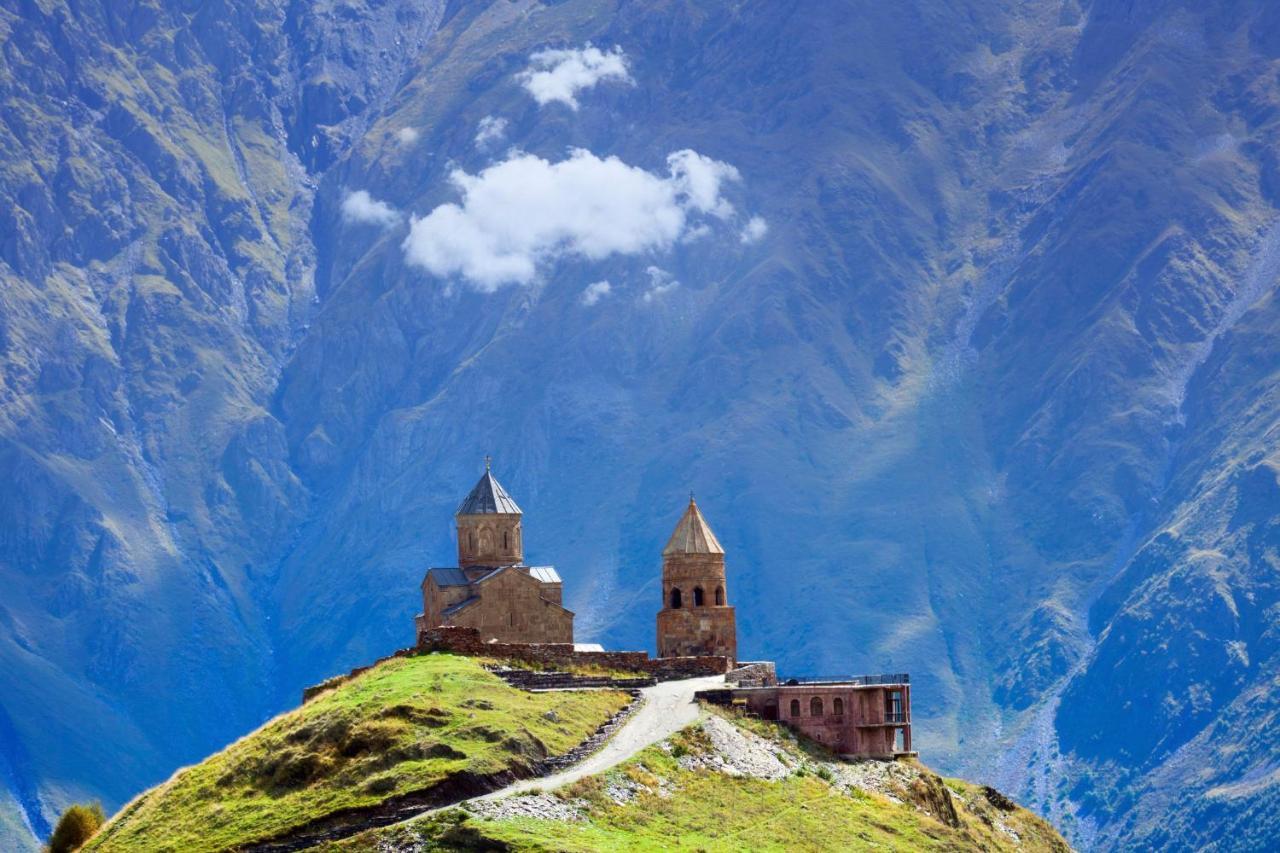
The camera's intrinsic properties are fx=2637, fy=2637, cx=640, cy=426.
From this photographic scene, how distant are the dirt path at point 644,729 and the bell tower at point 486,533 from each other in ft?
79.7

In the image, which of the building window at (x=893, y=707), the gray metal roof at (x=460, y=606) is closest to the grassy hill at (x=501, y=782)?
the building window at (x=893, y=707)

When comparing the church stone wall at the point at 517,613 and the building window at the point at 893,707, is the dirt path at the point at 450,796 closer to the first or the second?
the building window at the point at 893,707

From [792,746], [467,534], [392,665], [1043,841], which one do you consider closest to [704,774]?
[792,746]

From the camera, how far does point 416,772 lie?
90.7 metres

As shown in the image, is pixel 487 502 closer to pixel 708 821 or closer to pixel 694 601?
pixel 694 601

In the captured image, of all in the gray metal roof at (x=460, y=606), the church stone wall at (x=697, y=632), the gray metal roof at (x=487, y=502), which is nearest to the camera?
the church stone wall at (x=697, y=632)

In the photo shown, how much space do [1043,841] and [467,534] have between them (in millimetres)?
36512

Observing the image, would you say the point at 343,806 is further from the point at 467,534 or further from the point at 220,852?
the point at 467,534

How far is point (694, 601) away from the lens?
420 feet

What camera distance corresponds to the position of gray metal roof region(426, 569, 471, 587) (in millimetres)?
134375

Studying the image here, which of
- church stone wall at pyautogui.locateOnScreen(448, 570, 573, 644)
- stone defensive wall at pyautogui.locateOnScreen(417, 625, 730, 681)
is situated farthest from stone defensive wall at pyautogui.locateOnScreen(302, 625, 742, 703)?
church stone wall at pyautogui.locateOnScreen(448, 570, 573, 644)

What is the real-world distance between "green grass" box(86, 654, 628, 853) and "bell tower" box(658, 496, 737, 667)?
22660mm

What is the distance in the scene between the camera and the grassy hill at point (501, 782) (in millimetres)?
89312

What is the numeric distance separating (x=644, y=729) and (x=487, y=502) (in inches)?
1477
